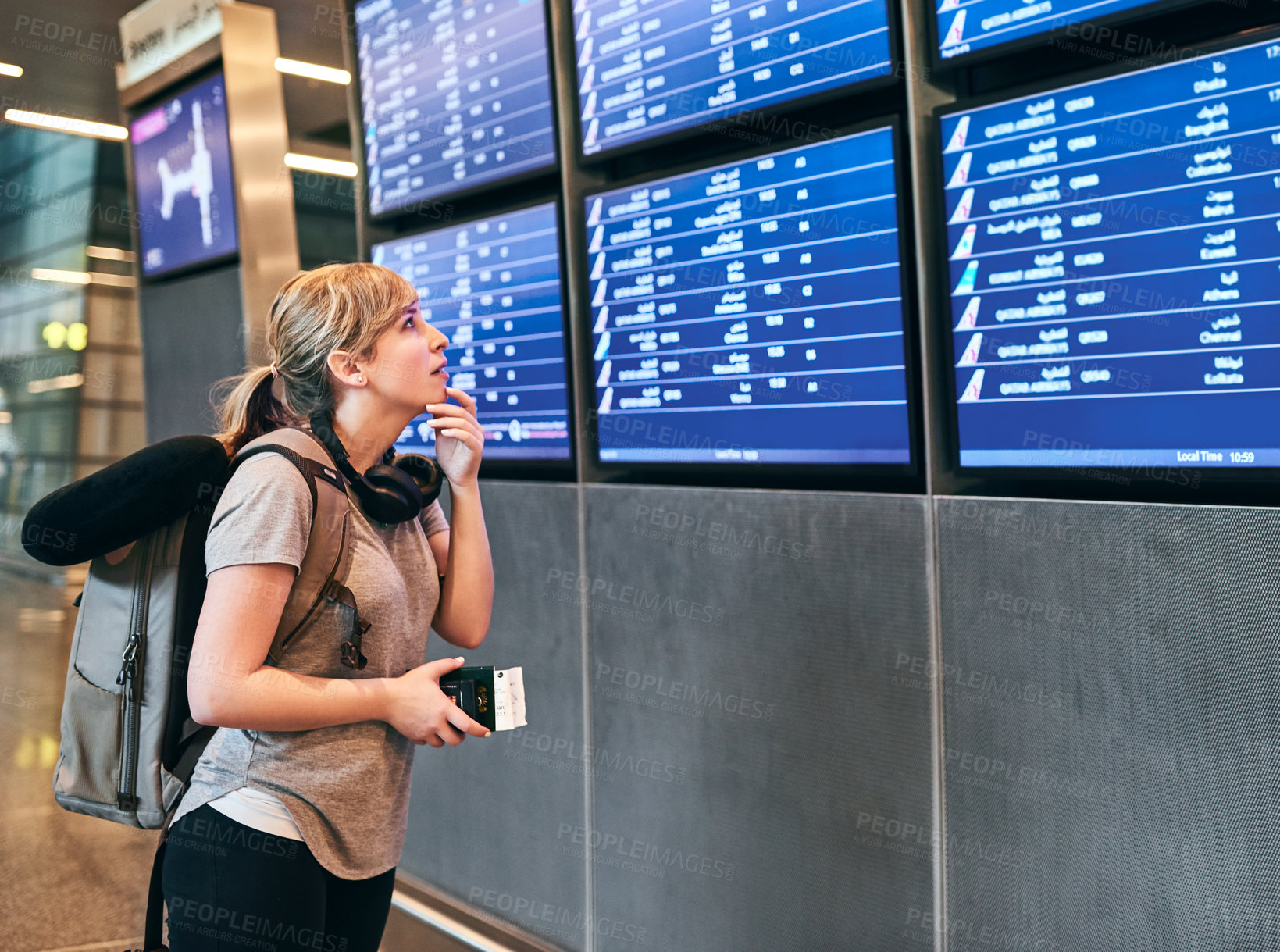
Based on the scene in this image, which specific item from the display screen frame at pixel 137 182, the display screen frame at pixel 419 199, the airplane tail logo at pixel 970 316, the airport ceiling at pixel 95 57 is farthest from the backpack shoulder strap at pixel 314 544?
the airport ceiling at pixel 95 57

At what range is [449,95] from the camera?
3.01m

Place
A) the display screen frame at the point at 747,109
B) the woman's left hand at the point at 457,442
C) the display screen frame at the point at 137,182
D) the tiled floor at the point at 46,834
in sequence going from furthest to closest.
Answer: the display screen frame at the point at 137,182
the tiled floor at the point at 46,834
the display screen frame at the point at 747,109
the woman's left hand at the point at 457,442

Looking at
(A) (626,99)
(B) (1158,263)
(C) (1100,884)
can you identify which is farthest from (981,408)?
(A) (626,99)

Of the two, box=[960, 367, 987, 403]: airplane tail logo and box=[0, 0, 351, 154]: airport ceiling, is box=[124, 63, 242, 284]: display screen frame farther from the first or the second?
box=[960, 367, 987, 403]: airplane tail logo

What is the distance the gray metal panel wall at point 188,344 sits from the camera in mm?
3920

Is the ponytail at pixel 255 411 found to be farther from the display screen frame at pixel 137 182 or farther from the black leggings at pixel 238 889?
the display screen frame at pixel 137 182

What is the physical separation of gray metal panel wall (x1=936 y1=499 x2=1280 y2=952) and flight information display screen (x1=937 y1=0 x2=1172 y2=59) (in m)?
0.82

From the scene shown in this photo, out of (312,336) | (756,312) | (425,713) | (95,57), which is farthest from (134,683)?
(95,57)

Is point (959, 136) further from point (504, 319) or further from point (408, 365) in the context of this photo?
point (504, 319)

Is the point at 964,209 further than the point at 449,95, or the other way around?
the point at 449,95

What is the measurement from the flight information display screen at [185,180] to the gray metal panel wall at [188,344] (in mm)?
99

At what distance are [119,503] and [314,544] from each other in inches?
10.4

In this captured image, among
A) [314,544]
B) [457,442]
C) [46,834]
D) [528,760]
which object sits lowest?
[46,834]

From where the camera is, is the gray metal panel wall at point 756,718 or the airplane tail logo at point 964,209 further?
the gray metal panel wall at point 756,718
